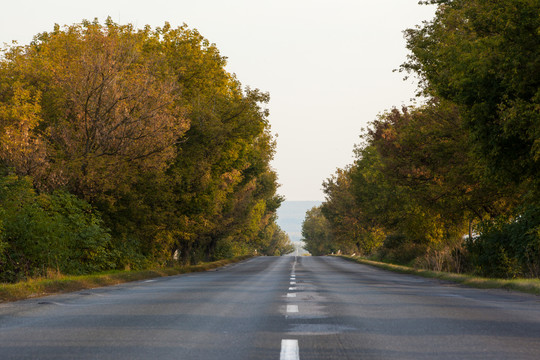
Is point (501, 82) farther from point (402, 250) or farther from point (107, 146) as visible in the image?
point (402, 250)

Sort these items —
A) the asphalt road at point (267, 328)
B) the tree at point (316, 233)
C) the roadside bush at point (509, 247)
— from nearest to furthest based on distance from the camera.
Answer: the asphalt road at point (267, 328) < the roadside bush at point (509, 247) < the tree at point (316, 233)

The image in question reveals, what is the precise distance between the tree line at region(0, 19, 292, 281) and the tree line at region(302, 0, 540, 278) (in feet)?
31.7

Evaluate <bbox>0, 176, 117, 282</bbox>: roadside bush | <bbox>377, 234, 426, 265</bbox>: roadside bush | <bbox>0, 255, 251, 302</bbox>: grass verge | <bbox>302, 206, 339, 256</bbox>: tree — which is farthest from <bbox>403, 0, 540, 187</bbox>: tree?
<bbox>302, 206, 339, 256</bbox>: tree

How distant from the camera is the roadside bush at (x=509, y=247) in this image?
23.6 meters

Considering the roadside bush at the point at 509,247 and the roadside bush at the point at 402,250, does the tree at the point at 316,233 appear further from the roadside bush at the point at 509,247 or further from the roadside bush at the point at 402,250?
the roadside bush at the point at 509,247

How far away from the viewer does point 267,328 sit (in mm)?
9016

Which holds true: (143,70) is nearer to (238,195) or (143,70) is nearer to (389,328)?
(389,328)

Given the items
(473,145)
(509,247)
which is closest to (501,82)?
(473,145)

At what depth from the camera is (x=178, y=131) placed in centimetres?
2831

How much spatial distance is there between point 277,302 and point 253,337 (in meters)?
5.12

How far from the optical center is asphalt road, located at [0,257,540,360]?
702cm

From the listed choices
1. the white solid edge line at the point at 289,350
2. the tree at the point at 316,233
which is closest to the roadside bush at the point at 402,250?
the white solid edge line at the point at 289,350

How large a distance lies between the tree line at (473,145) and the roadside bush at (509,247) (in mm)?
42

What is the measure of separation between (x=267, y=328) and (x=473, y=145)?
10694 millimetres
